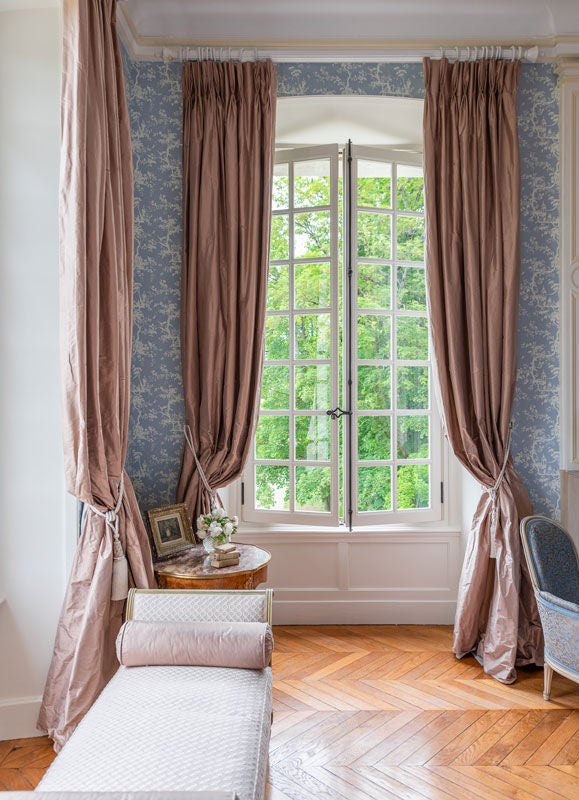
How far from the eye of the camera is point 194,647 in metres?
2.06

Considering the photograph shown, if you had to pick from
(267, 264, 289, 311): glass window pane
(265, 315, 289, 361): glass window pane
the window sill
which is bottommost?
the window sill

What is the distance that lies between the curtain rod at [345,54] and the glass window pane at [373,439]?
6.63ft

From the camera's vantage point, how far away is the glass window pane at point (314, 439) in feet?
12.2

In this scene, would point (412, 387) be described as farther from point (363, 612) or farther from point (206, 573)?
point (206, 573)

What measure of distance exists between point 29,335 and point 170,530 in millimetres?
1098

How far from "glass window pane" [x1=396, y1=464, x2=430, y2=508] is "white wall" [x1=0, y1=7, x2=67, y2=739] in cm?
201

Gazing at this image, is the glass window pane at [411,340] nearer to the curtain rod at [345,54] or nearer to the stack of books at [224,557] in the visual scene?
the curtain rod at [345,54]

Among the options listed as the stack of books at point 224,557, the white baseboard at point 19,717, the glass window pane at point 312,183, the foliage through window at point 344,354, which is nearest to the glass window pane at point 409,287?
the foliage through window at point 344,354

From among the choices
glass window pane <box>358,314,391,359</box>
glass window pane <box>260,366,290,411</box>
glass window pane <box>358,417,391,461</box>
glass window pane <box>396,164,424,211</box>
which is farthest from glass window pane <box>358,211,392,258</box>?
glass window pane <box>358,417,391,461</box>

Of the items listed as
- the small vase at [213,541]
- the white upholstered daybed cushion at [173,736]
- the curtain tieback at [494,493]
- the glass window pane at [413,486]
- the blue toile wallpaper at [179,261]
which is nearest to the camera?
the white upholstered daybed cushion at [173,736]

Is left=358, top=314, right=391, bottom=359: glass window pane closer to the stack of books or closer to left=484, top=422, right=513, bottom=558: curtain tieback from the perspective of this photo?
left=484, top=422, right=513, bottom=558: curtain tieback

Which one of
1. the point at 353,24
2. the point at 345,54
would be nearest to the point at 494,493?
the point at 345,54

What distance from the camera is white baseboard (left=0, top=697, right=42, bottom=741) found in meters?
2.53

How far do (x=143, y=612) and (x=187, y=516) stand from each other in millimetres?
891
